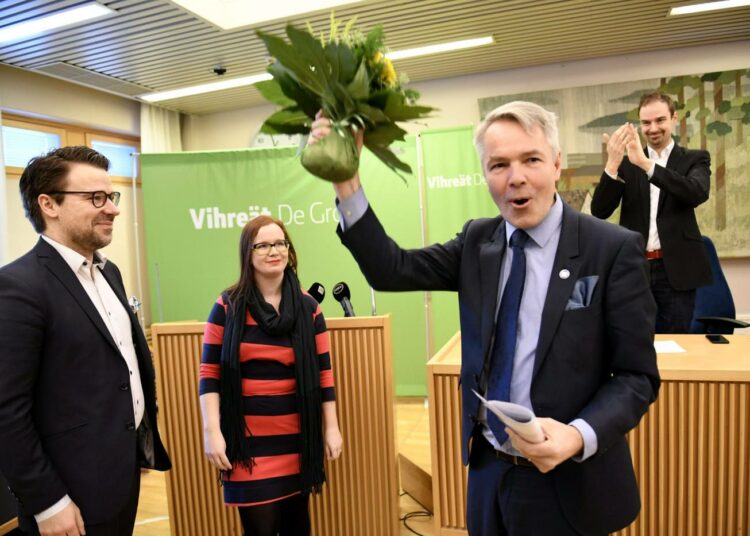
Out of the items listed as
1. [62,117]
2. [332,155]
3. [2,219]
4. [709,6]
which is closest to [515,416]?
[332,155]

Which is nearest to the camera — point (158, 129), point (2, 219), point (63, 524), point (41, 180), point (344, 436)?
point (63, 524)

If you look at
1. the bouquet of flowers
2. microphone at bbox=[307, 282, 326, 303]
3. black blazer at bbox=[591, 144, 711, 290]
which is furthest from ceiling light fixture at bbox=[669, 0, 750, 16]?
the bouquet of flowers

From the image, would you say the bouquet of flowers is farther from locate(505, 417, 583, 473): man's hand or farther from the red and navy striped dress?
the red and navy striped dress

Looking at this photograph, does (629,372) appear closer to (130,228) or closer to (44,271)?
(44,271)

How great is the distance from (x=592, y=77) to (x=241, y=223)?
3.88 m

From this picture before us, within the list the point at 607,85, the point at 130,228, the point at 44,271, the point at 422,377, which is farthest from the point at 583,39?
the point at 130,228

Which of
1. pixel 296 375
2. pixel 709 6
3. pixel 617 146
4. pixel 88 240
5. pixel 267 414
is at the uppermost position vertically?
pixel 709 6

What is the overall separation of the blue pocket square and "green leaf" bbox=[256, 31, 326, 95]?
2.10 feet

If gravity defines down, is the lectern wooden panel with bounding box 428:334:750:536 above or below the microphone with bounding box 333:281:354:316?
below

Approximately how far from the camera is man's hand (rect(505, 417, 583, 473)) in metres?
0.97

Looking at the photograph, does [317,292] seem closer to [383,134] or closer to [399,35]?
[383,134]

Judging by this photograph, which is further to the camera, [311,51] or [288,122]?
[288,122]

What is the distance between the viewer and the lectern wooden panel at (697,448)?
1964mm

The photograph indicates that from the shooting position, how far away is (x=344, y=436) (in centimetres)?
249
